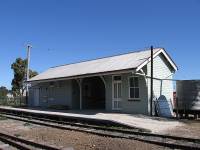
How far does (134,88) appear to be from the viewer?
75.7 feet

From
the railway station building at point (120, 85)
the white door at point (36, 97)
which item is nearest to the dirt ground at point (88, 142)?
the railway station building at point (120, 85)

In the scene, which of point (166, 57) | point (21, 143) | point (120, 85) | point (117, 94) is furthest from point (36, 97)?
point (21, 143)

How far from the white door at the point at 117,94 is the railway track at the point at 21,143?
38.1 feet

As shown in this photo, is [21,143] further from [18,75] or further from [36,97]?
[18,75]

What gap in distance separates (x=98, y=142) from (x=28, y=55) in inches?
1239

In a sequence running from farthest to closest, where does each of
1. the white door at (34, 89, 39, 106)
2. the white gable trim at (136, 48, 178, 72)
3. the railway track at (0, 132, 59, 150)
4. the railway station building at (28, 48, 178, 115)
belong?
the white door at (34, 89, 39, 106) < the railway station building at (28, 48, 178, 115) < the white gable trim at (136, 48, 178, 72) < the railway track at (0, 132, 59, 150)

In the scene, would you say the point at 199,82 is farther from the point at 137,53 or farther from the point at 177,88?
the point at 137,53

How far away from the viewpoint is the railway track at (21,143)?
10.8 m

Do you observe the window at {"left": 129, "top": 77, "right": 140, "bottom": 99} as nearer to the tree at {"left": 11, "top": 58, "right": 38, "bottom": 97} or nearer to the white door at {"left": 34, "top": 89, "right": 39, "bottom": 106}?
the white door at {"left": 34, "top": 89, "right": 39, "bottom": 106}

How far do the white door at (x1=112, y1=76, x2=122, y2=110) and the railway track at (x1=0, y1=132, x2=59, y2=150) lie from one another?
38.1 feet

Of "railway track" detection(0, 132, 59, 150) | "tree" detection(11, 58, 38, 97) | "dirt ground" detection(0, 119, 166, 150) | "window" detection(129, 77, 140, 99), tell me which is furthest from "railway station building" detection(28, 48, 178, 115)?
"tree" detection(11, 58, 38, 97)

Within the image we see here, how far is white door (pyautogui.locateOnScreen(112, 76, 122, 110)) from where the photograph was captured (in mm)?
24109

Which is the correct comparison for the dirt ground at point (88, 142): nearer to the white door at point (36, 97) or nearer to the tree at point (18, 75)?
the white door at point (36, 97)

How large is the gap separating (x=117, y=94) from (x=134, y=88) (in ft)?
5.50
